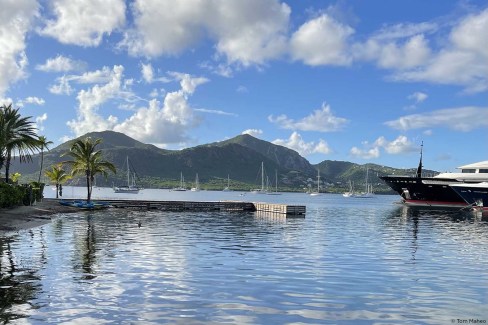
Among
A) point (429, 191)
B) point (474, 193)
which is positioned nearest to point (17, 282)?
point (474, 193)

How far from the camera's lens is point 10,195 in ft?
182

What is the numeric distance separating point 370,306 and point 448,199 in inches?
4375

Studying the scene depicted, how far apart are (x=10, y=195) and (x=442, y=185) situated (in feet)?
326

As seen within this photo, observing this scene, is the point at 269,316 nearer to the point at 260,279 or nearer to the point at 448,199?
the point at 260,279

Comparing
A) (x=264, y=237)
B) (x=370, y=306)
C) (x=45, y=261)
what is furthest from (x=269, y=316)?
(x=264, y=237)

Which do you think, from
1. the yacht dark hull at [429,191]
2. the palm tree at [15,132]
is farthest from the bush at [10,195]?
the yacht dark hull at [429,191]

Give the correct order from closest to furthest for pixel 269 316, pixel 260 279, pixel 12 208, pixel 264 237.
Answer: pixel 269 316, pixel 260 279, pixel 264 237, pixel 12 208

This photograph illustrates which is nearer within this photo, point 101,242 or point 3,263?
point 3,263

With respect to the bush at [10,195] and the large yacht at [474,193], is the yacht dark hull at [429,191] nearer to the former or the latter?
the large yacht at [474,193]

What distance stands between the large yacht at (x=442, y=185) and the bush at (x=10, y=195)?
95.5m

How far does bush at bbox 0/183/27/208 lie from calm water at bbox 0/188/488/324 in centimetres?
1798

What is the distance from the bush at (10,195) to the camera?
53.1m

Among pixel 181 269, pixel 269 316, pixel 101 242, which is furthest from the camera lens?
pixel 101 242

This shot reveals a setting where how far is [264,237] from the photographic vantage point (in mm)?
42219
